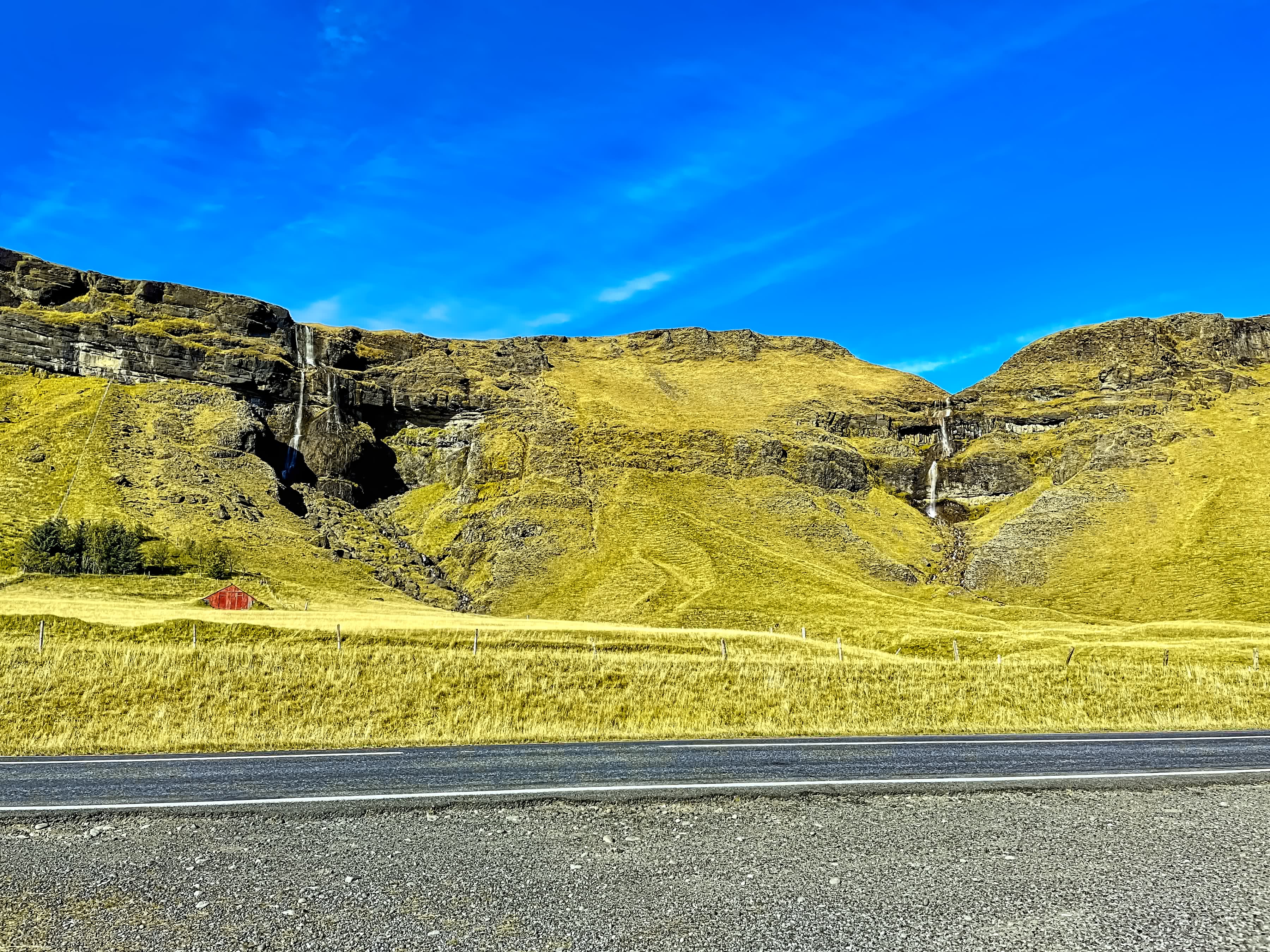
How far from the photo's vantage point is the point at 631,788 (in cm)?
→ 1140

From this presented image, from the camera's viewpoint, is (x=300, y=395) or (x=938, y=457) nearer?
(x=300, y=395)

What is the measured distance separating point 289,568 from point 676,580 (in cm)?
3948

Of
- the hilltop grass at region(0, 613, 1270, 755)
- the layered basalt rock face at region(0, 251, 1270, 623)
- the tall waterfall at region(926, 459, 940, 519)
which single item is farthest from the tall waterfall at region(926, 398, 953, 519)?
the hilltop grass at region(0, 613, 1270, 755)

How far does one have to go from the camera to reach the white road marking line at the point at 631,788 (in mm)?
10477

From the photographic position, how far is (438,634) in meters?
52.6

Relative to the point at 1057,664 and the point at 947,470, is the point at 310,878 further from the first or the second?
the point at 947,470

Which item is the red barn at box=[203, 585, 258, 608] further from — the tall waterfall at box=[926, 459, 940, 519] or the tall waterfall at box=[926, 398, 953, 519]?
the tall waterfall at box=[926, 459, 940, 519]

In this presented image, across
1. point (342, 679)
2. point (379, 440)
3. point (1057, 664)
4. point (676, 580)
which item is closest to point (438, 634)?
point (342, 679)

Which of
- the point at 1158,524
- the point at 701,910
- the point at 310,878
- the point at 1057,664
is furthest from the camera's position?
the point at 1158,524

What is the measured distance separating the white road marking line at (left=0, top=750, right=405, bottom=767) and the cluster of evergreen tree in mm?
70084

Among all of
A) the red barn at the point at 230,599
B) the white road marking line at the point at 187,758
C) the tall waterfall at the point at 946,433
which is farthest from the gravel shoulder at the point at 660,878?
the tall waterfall at the point at 946,433

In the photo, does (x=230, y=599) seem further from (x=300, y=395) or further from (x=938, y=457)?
(x=938, y=457)

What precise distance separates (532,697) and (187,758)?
28.2 feet

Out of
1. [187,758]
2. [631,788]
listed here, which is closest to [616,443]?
[187,758]
